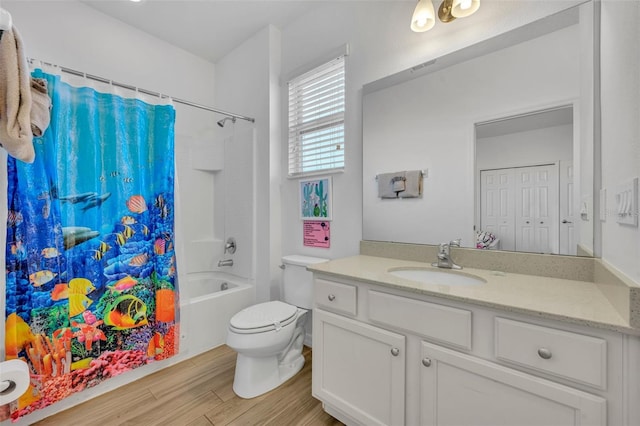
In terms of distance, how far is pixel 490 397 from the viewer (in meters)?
0.90

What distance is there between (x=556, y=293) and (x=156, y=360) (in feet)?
7.39

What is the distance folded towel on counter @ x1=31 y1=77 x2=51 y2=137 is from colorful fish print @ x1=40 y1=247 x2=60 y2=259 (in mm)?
601

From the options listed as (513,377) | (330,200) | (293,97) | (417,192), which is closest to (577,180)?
(417,192)

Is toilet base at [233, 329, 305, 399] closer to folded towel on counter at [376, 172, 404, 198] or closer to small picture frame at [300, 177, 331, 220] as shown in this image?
small picture frame at [300, 177, 331, 220]

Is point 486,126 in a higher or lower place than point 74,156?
higher

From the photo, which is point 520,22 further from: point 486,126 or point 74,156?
point 74,156

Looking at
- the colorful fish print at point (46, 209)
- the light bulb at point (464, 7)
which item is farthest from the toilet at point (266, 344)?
the light bulb at point (464, 7)

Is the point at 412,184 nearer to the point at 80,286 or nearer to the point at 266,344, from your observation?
the point at 266,344

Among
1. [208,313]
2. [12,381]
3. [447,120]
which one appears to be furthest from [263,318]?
[447,120]

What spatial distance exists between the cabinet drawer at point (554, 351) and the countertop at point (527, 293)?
0.18 ft

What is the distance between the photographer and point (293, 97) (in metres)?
2.26

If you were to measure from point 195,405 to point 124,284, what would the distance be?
2.80ft

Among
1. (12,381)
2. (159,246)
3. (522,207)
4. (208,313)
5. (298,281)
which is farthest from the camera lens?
(208,313)

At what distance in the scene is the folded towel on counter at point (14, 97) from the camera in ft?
3.40
